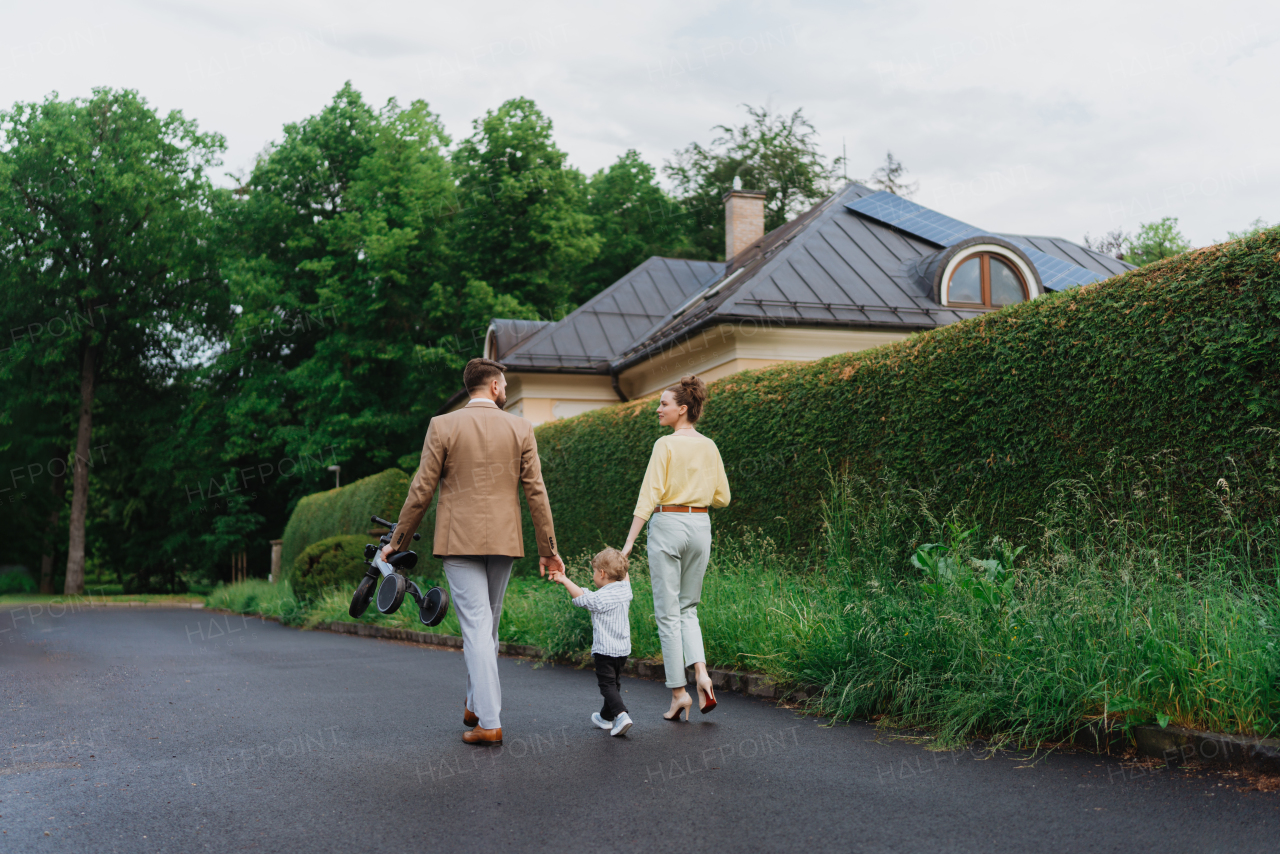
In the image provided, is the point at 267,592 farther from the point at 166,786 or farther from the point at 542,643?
the point at 166,786

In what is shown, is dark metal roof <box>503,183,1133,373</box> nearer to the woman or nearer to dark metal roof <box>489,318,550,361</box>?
dark metal roof <box>489,318,550,361</box>

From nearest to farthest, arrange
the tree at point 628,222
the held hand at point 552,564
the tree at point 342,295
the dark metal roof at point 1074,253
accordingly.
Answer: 1. the held hand at point 552,564
2. the dark metal roof at point 1074,253
3. the tree at point 342,295
4. the tree at point 628,222

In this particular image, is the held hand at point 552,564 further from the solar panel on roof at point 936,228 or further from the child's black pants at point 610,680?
the solar panel on roof at point 936,228

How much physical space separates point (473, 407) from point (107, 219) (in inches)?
1430

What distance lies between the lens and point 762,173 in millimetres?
37938

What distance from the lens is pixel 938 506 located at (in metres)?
8.47

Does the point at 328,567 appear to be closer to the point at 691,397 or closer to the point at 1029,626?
the point at 691,397

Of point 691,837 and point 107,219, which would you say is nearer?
Answer: point 691,837

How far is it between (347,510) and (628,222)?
20.1m

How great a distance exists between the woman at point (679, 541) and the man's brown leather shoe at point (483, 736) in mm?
1082

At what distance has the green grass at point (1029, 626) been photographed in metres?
4.78

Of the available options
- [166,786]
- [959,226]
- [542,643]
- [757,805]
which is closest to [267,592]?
[542,643]

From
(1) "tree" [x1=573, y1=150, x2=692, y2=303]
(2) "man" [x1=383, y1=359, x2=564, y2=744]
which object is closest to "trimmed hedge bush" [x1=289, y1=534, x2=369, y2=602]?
(2) "man" [x1=383, y1=359, x2=564, y2=744]

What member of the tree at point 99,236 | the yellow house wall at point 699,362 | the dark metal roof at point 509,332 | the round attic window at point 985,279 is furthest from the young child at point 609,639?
the tree at point 99,236
